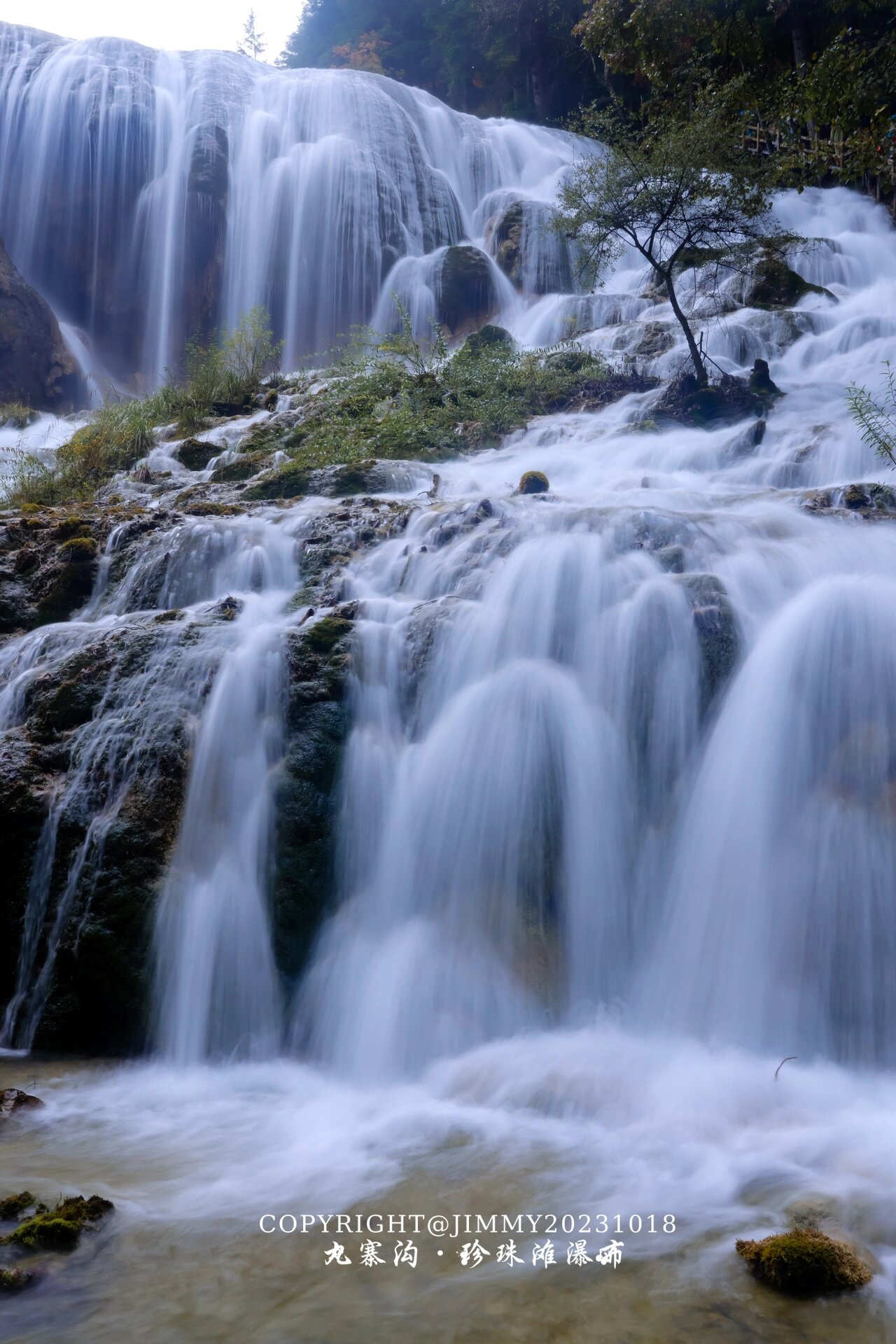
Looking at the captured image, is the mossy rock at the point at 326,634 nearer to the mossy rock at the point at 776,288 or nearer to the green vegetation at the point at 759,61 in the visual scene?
the green vegetation at the point at 759,61

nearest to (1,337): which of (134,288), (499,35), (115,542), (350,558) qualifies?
(134,288)

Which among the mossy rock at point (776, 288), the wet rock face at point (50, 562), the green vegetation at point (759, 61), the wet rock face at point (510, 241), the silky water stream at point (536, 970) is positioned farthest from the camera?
the wet rock face at point (510, 241)

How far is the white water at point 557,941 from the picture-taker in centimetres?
291

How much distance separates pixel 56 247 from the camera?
21422mm

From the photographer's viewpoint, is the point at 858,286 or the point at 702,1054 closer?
the point at 702,1054

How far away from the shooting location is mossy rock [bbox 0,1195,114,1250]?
8.36ft

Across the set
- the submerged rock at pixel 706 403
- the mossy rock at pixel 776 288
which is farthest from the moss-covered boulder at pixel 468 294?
the submerged rock at pixel 706 403

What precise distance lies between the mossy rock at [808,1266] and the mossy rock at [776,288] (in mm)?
15117

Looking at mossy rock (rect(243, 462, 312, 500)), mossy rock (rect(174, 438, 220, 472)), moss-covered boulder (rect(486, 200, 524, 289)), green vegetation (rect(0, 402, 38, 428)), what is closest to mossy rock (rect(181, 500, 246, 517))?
mossy rock (rect(243, 462, 312, 500))

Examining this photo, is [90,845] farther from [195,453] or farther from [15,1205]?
[195,453]

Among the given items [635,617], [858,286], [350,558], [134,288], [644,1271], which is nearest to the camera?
[644,1271]

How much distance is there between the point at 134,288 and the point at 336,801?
67.2 feet

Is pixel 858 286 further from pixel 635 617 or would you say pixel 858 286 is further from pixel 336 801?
pixel 336 801

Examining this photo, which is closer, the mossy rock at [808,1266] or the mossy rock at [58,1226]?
the mossy rock at [808,1266]
